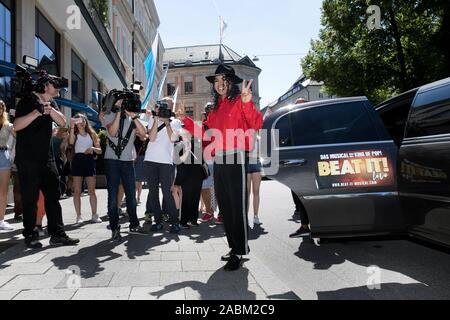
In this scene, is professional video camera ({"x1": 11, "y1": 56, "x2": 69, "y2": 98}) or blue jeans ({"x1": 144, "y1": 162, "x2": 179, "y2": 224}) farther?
blue jeans ({"x1": 144, "y1": 162, "x2": 179, "y2": 224})

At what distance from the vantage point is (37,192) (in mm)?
4621

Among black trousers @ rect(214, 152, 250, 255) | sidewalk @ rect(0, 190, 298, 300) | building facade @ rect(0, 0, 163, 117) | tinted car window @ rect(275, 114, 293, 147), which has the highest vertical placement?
building facade @ rect(0, 0, 163, 117)

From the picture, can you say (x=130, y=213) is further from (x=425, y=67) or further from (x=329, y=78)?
(x=329, y=78)

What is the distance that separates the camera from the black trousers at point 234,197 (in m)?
3.96

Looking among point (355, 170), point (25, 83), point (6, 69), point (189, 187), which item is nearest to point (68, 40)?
point (6, 69)

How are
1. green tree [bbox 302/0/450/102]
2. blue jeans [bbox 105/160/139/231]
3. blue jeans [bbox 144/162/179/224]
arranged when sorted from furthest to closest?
green tree [bbox 302/0/450/102] → blue jeans [bbox 144/162/179/224] → blue jeans [bbox 105/160/139/231]

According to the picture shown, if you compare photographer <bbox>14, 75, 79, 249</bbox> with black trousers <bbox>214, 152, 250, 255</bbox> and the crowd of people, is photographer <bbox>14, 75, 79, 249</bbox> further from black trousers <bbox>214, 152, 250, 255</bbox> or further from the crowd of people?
black trousers <bbox>214, 152, 250, 255</bbox>

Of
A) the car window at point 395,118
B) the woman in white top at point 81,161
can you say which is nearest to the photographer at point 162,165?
the woman in white top at point 81,161

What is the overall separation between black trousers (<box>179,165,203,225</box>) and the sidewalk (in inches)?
42.8

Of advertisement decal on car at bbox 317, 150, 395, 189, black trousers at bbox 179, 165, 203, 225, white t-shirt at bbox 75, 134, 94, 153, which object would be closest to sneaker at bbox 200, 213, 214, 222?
black trousers at bbox 179, 165, 203, 225

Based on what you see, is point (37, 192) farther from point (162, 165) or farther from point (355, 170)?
point (355, 170)

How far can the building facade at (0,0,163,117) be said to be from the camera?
11414mm

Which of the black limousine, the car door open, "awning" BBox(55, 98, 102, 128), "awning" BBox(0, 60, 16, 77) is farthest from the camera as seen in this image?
"awning" BBox(55, 98, 102, 128)

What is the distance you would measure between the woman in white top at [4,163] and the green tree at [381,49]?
1766cm
